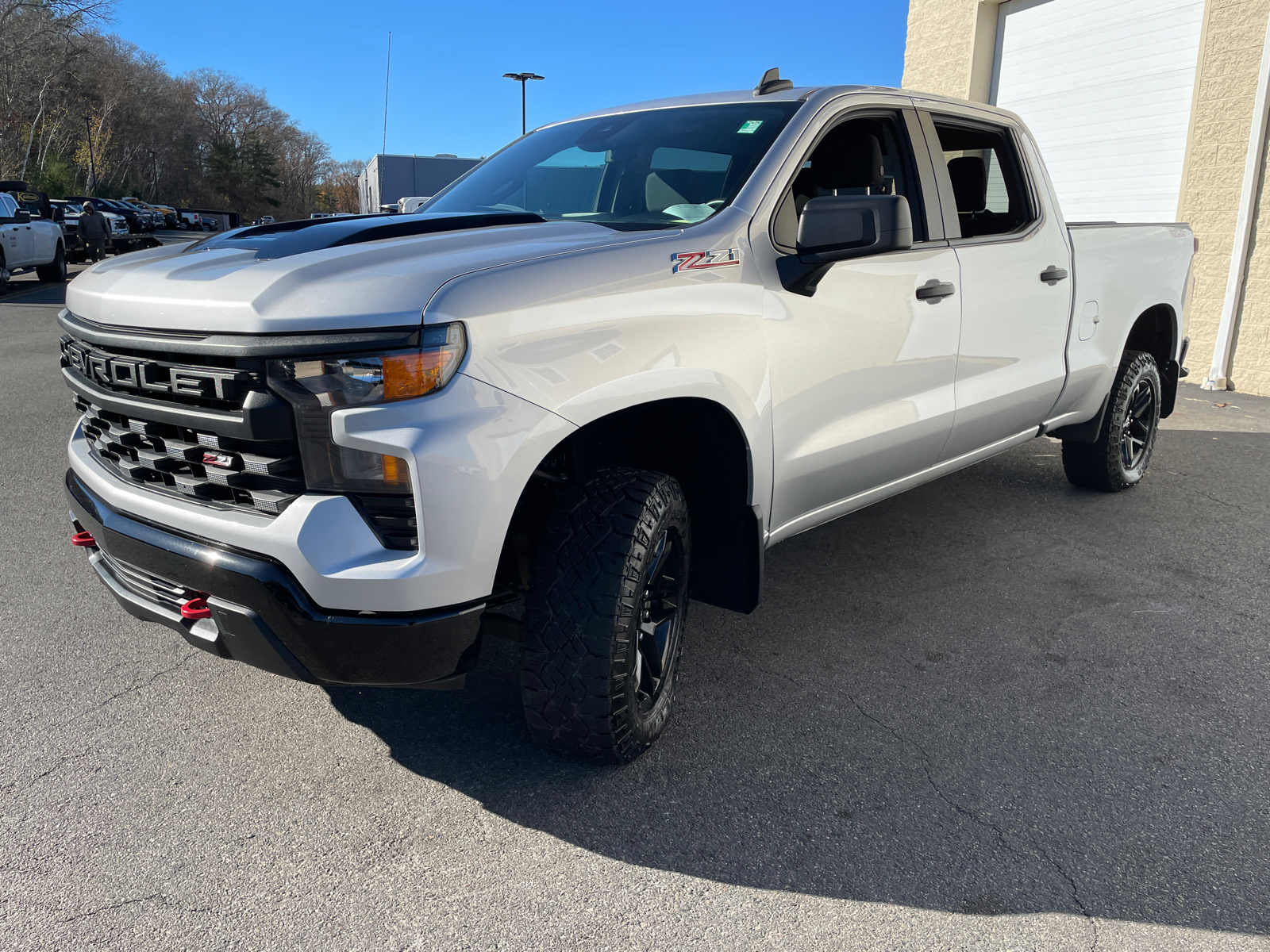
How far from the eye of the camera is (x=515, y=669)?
124 inches

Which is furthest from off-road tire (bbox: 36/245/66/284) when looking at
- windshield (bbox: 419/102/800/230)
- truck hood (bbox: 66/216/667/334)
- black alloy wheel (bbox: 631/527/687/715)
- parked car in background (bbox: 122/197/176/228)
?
parked car in background (bbox: 122/197/176/228)

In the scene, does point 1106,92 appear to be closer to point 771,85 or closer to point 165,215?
point 771,85

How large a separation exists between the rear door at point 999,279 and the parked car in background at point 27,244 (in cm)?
1617

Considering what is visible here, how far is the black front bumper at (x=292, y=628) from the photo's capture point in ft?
6.72

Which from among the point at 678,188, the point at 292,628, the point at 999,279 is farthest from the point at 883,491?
the point at 292,628

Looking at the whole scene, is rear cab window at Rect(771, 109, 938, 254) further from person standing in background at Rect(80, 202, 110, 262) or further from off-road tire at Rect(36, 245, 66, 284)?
person standing in background at Rect(80, 202, 110, 262)

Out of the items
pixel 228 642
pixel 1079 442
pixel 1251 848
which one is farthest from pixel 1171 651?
pixel 228 642

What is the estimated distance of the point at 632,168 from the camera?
3.25m

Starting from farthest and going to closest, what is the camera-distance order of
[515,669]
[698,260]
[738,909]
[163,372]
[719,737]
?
[515,669], [719,737], [698,260], [163,372], [738,909]

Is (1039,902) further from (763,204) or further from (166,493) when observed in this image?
(166,493)

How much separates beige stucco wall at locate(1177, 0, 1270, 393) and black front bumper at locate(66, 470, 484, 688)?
8.79m

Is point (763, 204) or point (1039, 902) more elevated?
point (763, 204)

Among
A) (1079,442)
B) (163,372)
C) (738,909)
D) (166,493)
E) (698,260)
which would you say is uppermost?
(698,260)

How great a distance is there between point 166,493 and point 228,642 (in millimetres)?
409
